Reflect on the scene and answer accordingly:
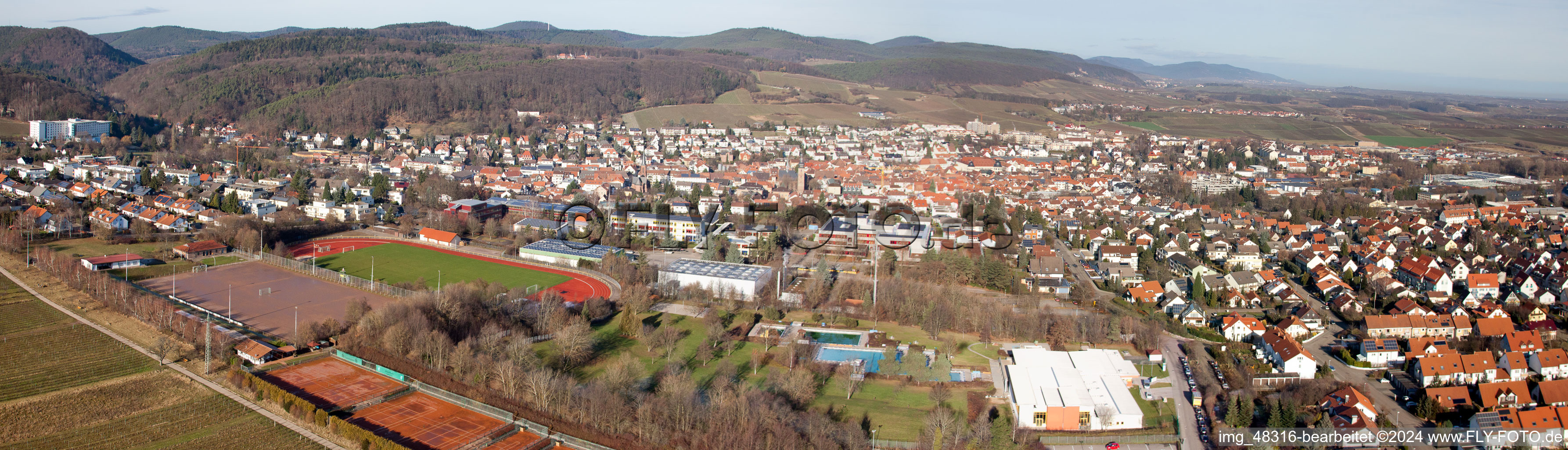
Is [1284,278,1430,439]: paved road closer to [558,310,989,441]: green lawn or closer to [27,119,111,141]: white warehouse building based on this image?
[558,310,989,441]: green lawn

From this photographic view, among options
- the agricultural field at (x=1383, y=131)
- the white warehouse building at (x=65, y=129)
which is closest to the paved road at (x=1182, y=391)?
the white warehouse building at (x=65, y=129)

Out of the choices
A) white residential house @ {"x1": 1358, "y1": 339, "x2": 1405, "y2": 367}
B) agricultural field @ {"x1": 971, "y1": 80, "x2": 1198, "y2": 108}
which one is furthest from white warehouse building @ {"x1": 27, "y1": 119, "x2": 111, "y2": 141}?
agricultural field @ {"x1": 971, "y1": 80, "x2": 1198, "y2": 108}

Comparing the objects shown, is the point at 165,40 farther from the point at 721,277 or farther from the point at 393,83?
the point at 721,277

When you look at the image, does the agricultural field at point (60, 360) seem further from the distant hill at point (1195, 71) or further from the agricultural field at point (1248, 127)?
the distant hill at point (1195, 71)

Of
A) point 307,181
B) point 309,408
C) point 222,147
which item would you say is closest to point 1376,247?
point 309,408

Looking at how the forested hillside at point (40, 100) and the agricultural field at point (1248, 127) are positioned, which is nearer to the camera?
the forested hillside at point (40, 100)

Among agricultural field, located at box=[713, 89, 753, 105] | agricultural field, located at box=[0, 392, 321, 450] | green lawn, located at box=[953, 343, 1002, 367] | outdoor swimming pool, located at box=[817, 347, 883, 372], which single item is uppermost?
agricultural field, located at box=[713, 89, 753, 105]
